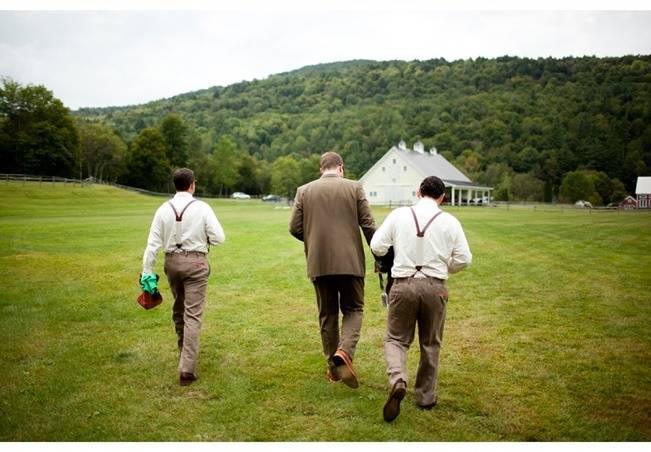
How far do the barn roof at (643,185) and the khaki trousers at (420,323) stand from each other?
42.6 meters

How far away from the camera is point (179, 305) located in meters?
6.03

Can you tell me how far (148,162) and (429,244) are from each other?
7129 centimetres

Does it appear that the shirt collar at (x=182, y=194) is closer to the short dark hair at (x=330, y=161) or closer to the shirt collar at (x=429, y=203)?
the short dark hair at (x=330, y=161)

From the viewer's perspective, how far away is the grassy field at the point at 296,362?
450cm

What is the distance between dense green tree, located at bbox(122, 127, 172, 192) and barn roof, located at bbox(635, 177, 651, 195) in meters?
59.6

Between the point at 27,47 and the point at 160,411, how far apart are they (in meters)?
12.5

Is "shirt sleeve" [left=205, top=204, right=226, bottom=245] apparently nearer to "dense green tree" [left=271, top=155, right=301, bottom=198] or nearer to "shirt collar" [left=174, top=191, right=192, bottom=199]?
"shirt collar" [left=174, top=191, right=192, bottom=199]

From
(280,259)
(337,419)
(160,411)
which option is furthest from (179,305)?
(280,259)

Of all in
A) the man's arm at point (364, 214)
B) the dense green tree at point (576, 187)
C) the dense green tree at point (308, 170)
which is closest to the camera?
the man's arm at point (364, 214)

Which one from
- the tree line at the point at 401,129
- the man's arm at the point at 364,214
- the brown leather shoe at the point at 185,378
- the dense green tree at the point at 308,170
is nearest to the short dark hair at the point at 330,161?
the man's arm at the point at 364,214

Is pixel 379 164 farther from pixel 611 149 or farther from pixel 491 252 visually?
pixel 491 252

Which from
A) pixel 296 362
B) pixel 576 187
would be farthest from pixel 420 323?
pixel 576 187

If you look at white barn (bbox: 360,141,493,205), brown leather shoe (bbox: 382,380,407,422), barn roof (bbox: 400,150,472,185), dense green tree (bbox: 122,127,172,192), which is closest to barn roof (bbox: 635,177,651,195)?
white barn (bbox: 360,141,493,205)

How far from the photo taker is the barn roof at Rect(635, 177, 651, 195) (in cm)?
3869
